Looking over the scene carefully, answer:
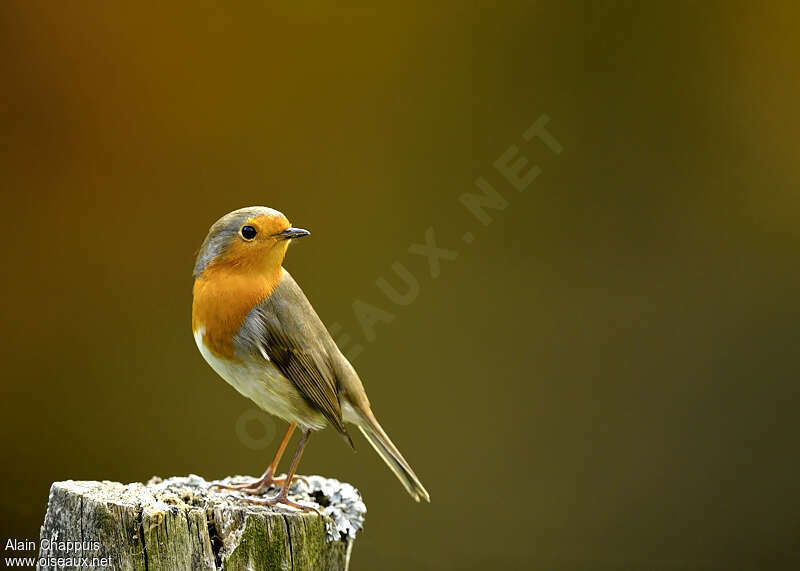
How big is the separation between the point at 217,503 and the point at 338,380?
2.69 feet

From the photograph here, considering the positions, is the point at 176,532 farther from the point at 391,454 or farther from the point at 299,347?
the point at 391,454

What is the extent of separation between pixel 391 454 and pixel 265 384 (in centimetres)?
60

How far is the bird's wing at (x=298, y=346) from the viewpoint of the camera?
336 cm

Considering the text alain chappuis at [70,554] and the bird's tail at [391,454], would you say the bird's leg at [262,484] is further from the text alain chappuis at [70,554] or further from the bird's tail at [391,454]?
the text alain chappuis at [70,554]

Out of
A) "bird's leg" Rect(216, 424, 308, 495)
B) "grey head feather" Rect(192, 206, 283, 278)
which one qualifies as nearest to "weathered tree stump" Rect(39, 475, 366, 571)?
"bird's leg" Rect(216, 424, 308, 495)

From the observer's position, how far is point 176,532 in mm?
2682

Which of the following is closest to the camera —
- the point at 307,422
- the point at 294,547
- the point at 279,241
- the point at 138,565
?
the point at 138,565

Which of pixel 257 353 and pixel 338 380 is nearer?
pixel 257 353

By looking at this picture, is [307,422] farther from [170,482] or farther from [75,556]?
[75,556]

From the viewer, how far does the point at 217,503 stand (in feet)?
9.66

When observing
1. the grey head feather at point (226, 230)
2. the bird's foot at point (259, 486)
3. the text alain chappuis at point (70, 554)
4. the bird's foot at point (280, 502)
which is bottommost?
the bird's foot at point (280, 502)

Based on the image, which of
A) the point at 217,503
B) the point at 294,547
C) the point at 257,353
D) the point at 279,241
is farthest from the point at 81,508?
the point at 279,241

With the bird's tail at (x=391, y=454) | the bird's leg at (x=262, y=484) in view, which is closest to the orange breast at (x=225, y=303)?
the bird's leg at (x=262, y=484)

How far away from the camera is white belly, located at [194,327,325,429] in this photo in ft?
A: 11.1
